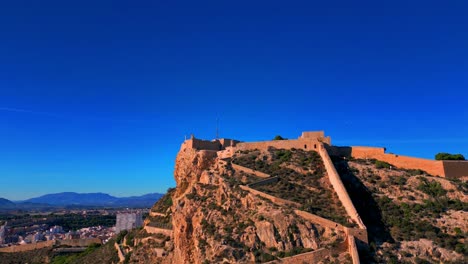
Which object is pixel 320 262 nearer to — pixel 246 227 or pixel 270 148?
pixel 246 227

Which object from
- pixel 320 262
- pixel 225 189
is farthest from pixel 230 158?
pixel 320 262

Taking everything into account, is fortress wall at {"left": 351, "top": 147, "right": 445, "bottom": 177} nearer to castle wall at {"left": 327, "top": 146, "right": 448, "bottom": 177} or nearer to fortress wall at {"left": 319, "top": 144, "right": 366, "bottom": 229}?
castle wall at {"left": 327, "top": 146, "right": 448, "bottom": 177}

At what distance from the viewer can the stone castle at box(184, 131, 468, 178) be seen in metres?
34.7

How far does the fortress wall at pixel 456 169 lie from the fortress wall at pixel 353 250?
50.4 ft

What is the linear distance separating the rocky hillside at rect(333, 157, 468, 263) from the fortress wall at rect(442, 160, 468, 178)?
145 cm

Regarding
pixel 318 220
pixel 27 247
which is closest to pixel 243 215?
pixel 318 220

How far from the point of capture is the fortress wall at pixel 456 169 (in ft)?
113

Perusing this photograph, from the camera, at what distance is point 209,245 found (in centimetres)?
2878

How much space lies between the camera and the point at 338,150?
41938mm

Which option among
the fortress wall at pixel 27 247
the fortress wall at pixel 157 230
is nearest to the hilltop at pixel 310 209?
the fortress wall at pixel 157 230

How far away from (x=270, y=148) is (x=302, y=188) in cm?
1043

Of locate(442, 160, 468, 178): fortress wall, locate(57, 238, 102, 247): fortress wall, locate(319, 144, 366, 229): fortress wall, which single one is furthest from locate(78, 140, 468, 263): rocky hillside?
locate(57, 238, 102, 247): fortress wall

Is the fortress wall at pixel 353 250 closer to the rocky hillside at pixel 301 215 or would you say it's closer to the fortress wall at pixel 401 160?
the rocky hillside at pixel 301 215

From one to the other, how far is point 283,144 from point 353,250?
19328 mm
